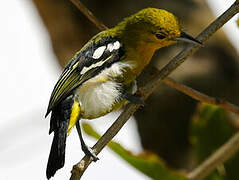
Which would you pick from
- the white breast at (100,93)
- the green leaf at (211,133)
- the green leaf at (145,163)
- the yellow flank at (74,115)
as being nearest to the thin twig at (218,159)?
the green leaf at (145,163)

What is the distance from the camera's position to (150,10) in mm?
3072

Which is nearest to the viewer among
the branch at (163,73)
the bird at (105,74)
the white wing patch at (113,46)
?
the branch at (163,73)

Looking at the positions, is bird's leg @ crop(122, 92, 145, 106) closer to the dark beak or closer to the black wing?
the black wing

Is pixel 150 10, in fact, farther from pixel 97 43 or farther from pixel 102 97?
pixel 102 97

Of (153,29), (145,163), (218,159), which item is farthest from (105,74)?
(218,159)

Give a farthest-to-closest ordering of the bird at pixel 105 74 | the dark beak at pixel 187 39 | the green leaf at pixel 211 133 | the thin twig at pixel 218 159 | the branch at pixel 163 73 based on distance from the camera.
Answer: the green leaf at pixel 211 133 < the thin twig at pixel 218 159 < the bird at pixel 105 74 < the dark beak at pixel 187 39 < the branch at pixel 163 73

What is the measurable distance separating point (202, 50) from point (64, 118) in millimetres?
2111

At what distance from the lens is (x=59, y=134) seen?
2.74 meters

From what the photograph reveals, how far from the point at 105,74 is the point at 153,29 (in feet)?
1.09

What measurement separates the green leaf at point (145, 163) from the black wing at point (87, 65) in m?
0.35

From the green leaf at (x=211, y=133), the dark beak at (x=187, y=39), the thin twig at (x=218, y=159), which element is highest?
the dark beak at (x=187, y=39)

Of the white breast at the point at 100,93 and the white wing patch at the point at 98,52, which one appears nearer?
the white breast at the point at 100,93

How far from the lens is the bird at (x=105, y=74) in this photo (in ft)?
9.06

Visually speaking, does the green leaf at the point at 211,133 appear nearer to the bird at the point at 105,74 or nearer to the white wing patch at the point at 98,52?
the bird at the point at 105,74
